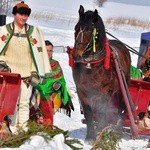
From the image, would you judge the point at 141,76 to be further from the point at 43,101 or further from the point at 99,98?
the point at 43,101

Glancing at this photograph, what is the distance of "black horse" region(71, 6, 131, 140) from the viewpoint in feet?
24.3

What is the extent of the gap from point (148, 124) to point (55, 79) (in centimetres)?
197

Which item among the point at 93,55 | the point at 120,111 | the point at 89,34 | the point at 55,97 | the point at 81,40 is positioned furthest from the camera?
the point at 120,111

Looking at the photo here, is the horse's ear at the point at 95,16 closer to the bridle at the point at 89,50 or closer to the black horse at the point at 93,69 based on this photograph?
the black horse at the point at 93,69

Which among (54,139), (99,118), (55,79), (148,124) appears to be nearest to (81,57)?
(55,79)

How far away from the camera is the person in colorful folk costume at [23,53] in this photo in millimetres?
6828

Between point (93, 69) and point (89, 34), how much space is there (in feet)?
1.59

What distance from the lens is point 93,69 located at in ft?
25.3

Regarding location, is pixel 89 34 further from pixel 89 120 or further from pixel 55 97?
pixel 89 120

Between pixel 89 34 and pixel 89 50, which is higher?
pixel 89 34

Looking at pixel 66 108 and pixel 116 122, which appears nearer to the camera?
pixel 66 108

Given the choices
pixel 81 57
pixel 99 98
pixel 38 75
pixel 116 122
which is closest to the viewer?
pixel 38 75

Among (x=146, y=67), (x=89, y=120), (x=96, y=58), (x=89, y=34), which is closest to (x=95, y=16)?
(x=89, y=34)

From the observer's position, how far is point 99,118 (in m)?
8.31
